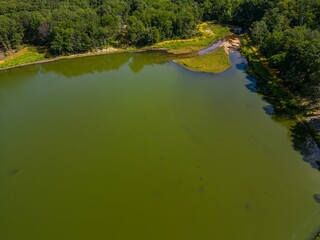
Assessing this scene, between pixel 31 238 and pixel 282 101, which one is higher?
pixel 282 101

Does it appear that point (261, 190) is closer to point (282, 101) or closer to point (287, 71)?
point (282, 101)

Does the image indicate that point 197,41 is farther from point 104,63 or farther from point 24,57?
point 24,57

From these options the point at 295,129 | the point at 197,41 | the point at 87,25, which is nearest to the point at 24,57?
the point at 87,25

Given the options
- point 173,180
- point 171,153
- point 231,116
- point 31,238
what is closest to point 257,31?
point 231,116

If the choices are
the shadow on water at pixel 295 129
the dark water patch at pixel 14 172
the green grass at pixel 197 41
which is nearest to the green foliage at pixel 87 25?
the green grass at pixel 197 41

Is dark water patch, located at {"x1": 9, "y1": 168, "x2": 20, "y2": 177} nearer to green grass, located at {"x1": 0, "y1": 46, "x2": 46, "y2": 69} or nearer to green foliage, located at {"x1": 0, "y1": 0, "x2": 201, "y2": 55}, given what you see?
green grass, located at {"x1": 0, "y1": 46, "x2": 46, "y2": 69}

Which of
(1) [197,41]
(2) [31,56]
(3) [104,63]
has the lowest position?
(3) [104,63]
